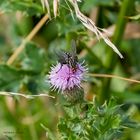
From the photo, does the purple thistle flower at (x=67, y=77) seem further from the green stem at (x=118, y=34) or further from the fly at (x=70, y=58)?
the green stem at (x=118, y=34)

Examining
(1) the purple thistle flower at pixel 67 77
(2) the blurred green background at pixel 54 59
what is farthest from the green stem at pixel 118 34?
(1) the purple thistle flower at pixel 67 77

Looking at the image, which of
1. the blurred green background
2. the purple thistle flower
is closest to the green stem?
the blurred green background

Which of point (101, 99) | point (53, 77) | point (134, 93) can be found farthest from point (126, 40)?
point (53, 77)

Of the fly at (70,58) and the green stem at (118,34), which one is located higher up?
the fly at (70,58)

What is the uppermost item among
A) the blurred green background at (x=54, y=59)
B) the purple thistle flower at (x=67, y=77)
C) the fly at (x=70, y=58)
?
the fly at (x=70, y=58)

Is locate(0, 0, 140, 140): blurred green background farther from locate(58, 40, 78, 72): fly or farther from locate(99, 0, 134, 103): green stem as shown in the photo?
locate(58, 40, 78, 72): fly
